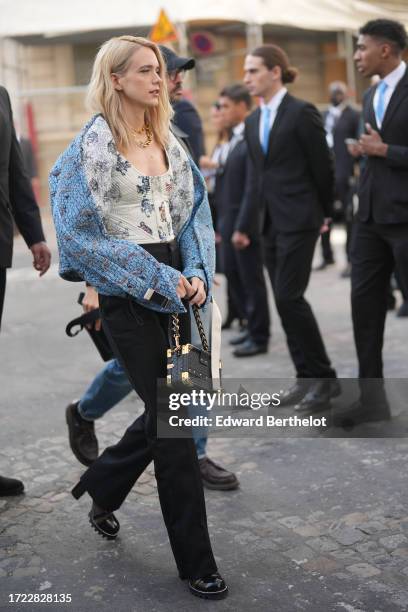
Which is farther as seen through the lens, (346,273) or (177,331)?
(346,273)

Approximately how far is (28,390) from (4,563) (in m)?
3.09

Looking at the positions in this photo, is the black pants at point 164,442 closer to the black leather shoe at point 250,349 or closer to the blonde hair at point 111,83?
the blonde hair at point 111,83

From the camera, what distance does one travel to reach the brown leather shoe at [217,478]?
4.69m

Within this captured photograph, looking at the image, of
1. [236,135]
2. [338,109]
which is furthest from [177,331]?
[338,109]

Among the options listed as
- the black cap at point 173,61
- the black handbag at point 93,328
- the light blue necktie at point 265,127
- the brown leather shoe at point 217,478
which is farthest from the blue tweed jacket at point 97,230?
the light blue necktie at point 265,127

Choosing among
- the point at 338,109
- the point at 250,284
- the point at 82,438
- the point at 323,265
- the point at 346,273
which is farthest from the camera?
Result: the point at 338,109

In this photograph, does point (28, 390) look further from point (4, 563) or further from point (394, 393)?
point (4, 563)

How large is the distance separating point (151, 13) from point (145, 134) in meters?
17.4

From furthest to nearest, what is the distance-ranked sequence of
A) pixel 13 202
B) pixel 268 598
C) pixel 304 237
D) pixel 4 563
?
pixel 304 237, pixel 13 202, pixel 4 563, pixel 268 598

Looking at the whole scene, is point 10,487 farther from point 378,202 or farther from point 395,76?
point 395,76

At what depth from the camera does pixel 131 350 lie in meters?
3.68

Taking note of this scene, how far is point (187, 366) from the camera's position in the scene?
3.55 m

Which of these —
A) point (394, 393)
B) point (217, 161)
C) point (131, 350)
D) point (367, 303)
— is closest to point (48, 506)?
point (131, 350)

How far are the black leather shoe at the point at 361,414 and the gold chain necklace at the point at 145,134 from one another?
238 centimetres
